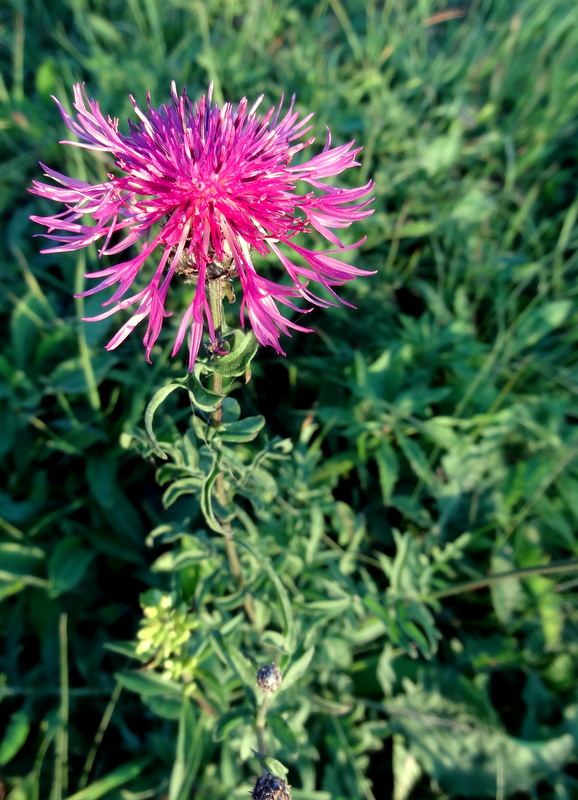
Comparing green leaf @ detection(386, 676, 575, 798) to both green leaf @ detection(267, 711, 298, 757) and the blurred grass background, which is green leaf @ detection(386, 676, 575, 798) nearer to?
the blurred grass background

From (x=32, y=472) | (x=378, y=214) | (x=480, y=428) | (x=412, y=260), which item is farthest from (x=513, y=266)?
(x=32, y=472)

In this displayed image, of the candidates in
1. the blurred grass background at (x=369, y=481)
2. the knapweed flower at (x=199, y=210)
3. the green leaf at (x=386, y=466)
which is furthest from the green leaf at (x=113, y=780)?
the knapweed flower at (x=199, y=210)

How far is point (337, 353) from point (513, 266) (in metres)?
1.00

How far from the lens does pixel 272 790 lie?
1.12 metres

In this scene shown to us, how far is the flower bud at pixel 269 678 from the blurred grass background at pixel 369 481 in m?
0.25

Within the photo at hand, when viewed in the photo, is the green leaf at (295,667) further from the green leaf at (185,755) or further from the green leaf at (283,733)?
the green leaf at (185,755)

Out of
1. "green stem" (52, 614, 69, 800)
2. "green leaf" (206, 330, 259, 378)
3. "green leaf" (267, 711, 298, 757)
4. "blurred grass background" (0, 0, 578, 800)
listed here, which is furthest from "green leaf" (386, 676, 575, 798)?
"green leaf" (206, 330, 259, 378)

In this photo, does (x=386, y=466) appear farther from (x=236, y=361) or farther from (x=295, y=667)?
(x=236, y=361)

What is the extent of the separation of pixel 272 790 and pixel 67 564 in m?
1.09

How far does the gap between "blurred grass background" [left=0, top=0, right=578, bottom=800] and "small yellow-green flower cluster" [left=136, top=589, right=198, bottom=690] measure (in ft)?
0.79

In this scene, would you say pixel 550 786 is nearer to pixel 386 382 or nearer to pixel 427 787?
pixel 427 787

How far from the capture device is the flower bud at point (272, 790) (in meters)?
1.12

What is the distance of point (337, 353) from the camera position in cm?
231

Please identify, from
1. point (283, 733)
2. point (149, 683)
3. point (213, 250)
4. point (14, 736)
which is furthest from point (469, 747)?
point (213, 250)
